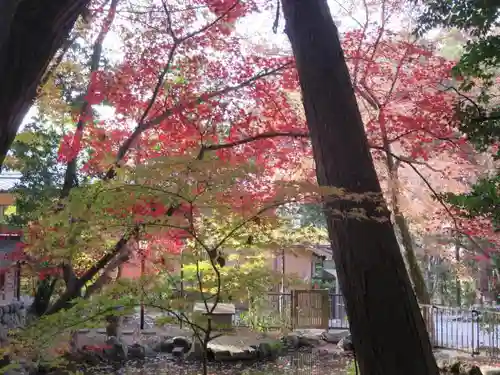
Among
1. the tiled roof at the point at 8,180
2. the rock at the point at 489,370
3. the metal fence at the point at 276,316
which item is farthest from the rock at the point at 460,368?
the tiled roof at the point at 8,180

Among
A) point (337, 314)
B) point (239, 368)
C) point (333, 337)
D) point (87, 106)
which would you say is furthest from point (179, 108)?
point (337, 314)

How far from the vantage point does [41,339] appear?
10.2 ft

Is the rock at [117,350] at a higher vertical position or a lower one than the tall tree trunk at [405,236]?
lower

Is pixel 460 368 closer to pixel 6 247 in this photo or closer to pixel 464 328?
pixel 464 328

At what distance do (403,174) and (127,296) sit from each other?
7.74 meters

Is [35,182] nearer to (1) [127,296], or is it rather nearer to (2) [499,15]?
(1) [127,296]

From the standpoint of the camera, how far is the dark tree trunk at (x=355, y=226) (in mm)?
3160

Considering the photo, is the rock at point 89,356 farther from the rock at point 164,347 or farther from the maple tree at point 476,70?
the maple tree at point 476,70

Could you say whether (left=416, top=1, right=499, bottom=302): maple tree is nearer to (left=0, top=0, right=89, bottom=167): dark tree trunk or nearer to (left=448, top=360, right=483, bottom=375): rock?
(left=0, top=0, right=89, bottom=167): dark tree trunk

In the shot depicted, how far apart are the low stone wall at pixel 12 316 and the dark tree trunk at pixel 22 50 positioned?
832cm

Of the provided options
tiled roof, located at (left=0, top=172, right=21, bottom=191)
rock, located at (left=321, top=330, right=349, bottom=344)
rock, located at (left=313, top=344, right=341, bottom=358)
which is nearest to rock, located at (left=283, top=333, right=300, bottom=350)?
rock, located at (left=313, top=344, right=341, bottom=358)

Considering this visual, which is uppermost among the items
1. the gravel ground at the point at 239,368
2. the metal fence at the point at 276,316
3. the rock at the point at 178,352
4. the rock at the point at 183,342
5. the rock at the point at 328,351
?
the metal fence at the point at 276,316

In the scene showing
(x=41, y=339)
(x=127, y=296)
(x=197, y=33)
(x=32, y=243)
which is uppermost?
(x=197, y=33)

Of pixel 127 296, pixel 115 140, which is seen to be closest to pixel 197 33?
pixel 115 140
